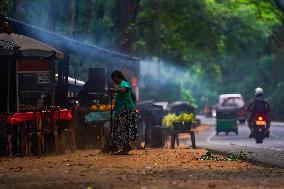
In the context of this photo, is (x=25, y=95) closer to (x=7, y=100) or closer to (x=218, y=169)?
(x=7, y=100)

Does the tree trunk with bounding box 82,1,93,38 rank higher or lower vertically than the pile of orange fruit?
higher

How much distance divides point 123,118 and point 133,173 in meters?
4.94

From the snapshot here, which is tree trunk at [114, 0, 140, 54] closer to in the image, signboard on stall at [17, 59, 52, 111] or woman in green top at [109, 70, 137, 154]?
signboard on stall at [17, 59, 52, 111]

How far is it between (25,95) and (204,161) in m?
7.31

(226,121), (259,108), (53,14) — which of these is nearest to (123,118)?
(259,108)

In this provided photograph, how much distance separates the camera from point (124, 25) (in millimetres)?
33281

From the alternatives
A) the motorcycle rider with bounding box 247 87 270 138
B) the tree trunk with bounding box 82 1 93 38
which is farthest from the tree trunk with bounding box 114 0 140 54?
the motorcycle rider with bounding box 247 87 270 138

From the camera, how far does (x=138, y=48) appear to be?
42.9 metres

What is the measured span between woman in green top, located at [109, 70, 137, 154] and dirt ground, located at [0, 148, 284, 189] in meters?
0.91

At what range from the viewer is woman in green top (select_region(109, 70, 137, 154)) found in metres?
16.2

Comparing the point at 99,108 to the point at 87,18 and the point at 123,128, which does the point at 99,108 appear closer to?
the point at 123,128

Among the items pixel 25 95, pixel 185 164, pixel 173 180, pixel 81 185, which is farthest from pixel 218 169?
pixel 25 95

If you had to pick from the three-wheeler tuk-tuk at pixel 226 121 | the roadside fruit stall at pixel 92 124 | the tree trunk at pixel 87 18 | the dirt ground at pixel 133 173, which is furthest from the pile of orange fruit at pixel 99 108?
the three-wheeler tuk-tuk at pixel 226 121

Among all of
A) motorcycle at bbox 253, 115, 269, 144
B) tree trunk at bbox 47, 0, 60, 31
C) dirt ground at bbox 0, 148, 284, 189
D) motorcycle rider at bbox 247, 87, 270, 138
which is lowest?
dirt ground at bbox 0, 148, 284, 189
